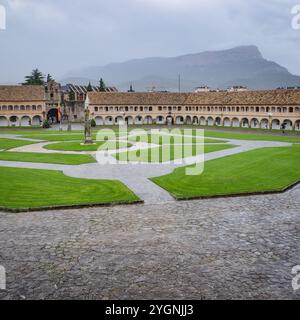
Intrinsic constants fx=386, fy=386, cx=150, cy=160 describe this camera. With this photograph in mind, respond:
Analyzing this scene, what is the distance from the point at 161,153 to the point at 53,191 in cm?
1807

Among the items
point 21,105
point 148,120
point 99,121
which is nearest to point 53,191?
point 21,105

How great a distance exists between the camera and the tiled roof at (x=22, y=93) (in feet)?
303

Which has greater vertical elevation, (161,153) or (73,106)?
(73,106)

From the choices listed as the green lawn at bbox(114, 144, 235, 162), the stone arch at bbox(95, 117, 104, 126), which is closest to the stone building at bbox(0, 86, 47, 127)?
the stone arch at bbox(95, 117, 104, 126)

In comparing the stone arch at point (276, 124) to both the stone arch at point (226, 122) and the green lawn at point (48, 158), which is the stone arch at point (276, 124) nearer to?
the stone arch at point (226, 122)

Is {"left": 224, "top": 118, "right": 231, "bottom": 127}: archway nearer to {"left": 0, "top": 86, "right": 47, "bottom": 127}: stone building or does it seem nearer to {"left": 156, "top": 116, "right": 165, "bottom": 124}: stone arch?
{"left": 156, "top": 116, "right": 165, "bottom": 124}: stone arch

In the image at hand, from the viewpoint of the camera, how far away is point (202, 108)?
95.9 metres

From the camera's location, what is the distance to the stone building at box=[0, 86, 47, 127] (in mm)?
91938

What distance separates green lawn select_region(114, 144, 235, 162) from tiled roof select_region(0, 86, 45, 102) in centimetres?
5956

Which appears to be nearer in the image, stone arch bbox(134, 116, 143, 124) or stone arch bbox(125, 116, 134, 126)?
stone arch bbox(125, 116, 134, 126)

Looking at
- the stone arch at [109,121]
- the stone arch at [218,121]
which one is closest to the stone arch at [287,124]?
the stone arch at [218,121]

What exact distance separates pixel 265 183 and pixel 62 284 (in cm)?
1646

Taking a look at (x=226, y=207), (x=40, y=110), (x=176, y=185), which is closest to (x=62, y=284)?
(x=226, y=207)

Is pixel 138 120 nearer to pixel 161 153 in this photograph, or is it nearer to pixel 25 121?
pixel 25 121
